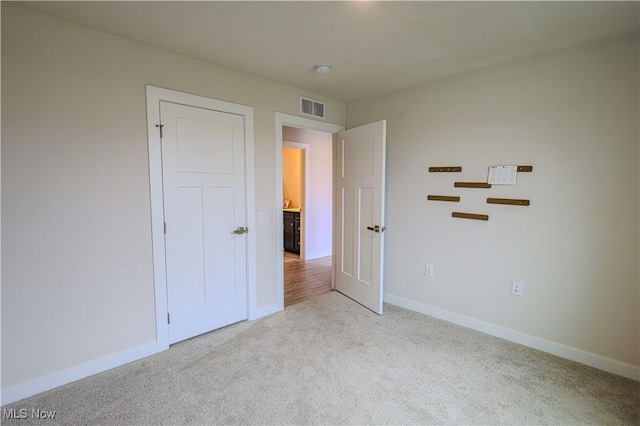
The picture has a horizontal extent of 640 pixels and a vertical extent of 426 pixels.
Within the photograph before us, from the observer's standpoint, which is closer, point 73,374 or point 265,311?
point 73,374

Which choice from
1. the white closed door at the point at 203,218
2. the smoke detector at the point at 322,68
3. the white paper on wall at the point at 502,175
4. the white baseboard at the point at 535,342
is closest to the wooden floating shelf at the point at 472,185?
the white paper on wall at the point at 502,175

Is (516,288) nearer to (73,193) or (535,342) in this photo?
(535,342)

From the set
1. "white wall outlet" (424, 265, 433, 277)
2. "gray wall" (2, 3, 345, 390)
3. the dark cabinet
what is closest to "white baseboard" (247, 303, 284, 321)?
"gray wall" (2, 3, 345, 390)

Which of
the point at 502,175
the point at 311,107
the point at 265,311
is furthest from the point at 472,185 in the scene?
the point at 265,311

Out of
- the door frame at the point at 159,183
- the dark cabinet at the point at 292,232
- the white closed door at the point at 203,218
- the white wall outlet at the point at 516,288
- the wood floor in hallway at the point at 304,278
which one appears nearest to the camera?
the door frame at the point at 159,183

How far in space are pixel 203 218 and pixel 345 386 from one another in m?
1.76

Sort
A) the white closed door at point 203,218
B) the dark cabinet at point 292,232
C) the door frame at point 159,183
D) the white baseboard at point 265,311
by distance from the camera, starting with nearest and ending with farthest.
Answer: the door frame at point 159,183, the white closed door at point 203,218, the white baseboard at point 265,311, the dark cabinet at point 292,232

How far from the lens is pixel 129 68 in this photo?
2.18m

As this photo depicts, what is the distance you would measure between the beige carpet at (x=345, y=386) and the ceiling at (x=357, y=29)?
239 centimetres

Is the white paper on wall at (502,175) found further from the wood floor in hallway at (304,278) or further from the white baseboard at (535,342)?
the wood floor in hallway at (304,278)

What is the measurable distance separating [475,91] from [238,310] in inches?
120

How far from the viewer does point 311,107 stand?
11.0 ft

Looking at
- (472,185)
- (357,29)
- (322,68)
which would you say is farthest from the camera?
(472,185)

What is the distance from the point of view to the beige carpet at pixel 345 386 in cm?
176
